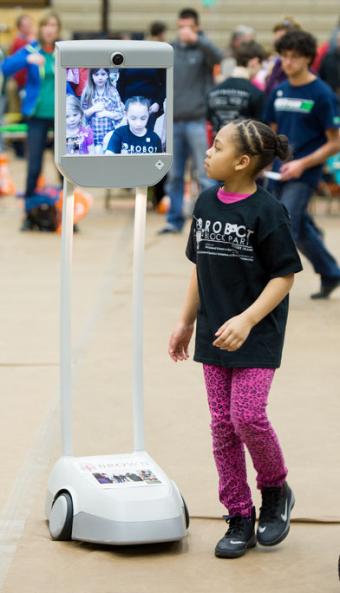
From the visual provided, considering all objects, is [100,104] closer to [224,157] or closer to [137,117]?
[137,117]

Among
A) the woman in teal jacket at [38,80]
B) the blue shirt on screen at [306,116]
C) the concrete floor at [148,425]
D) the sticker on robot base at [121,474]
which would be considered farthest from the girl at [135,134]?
the woman in teal jacket at [38,80]

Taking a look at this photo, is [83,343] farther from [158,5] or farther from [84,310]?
[158,5]

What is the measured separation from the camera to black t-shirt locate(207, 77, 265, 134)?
1081 cm

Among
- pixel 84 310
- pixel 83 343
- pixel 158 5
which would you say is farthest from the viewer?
pixel 158 5

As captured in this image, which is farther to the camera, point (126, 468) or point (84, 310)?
point (84, 310)

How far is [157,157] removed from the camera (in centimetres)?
475

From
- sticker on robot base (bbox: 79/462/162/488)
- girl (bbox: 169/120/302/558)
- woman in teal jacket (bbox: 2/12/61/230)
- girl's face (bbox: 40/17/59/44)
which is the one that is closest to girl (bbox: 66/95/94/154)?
girl (bbox: 169/120/302/558)

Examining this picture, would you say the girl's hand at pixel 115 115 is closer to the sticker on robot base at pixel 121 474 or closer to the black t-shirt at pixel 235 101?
the sticker on robot base at pixel 121 474

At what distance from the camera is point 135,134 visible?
471 centimetres

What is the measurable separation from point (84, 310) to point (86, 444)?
3.32 meters

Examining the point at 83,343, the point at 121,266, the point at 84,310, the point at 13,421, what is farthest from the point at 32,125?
the point at 13,421

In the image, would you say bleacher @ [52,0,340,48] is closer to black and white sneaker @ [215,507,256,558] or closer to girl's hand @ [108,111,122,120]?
girl's hand @ [108,111,122,120]

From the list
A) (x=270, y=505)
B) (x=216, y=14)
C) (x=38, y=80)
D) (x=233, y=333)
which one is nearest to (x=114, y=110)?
(x=233, y=333)

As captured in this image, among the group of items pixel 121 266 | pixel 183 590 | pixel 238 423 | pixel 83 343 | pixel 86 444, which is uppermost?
pixel 238 423
